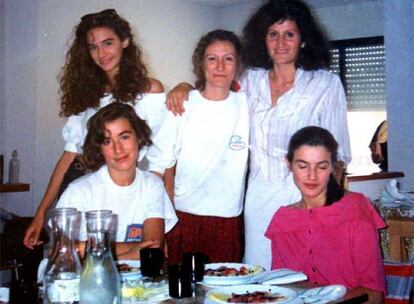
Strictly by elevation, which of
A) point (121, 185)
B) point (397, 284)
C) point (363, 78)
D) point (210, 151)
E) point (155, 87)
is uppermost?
point (363, 78)

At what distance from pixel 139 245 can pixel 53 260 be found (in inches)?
18.0

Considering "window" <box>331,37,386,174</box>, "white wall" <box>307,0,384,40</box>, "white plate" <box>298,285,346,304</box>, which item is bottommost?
"white plate" <box>298,285,346,304</box>

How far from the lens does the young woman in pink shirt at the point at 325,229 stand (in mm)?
1409

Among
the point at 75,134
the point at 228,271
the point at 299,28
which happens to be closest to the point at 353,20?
the point at 299,28

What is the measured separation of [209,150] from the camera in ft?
6.39

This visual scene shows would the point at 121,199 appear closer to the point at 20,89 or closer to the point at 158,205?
the point at 158,205

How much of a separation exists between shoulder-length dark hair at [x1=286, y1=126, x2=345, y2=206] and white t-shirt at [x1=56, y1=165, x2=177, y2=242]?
0.39 m

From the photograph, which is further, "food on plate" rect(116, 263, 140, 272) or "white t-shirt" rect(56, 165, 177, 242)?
"white t-shirt" rect(56, 165, 177, 242)

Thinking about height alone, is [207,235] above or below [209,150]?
below

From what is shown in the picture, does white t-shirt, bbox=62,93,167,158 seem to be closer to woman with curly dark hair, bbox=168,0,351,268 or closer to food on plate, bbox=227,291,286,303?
woman with curly dark hair, bbox=168,0,351,268

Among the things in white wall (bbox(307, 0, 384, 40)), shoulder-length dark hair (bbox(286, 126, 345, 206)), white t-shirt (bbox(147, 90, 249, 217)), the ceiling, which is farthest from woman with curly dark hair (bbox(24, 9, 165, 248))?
white wall (bbox(307, 0, 384, 40))

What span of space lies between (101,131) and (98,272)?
864 millimetres

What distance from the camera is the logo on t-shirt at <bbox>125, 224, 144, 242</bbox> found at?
1659 mm

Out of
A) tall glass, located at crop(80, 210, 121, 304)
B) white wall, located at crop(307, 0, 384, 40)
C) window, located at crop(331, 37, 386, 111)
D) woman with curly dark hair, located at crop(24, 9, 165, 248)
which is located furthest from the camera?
window, located at crop(331, 37, 386, 111)
